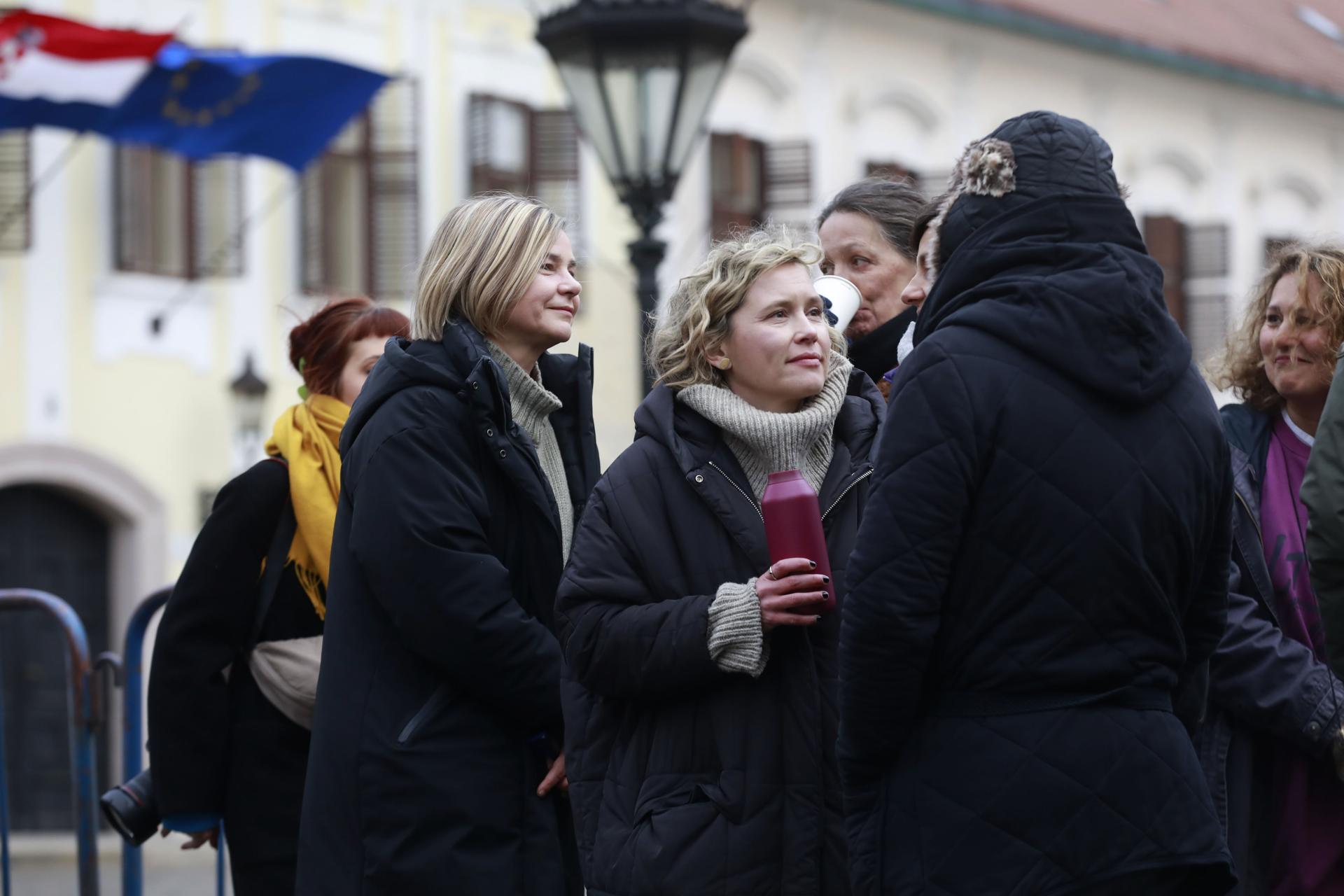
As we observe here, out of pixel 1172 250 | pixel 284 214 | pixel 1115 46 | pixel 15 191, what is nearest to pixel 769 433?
pixel 15 191

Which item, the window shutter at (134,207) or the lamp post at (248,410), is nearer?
the window shutter at (134,207)

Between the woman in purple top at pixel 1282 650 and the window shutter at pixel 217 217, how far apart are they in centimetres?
1176

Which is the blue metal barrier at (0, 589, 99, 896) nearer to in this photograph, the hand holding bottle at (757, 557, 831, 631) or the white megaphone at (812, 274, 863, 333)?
the white megaphone at (812, 274, 863, 333)

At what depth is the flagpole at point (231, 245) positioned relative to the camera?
15250 mm

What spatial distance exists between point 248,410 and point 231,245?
4.05 feet

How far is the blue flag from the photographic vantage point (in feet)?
45.1

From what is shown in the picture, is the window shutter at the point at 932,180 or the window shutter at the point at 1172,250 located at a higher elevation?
the window shutter at the point at 932,180

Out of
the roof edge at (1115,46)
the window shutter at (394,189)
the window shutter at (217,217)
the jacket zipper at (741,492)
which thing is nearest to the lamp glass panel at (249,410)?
the window shutter at (217,217)

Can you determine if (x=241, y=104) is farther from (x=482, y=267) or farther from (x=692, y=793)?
(x=692, y=793)

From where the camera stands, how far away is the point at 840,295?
4457 millimetres

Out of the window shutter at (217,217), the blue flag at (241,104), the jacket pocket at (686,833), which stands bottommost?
the jacket pocket at (686,833)

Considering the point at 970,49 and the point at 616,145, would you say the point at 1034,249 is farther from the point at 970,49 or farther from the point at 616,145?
the point at 970,49

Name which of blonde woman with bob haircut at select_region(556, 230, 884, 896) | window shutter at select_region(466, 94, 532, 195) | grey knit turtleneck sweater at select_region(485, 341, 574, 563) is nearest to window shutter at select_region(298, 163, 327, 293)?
window shutter at select_region(466, 94, 532, 195)

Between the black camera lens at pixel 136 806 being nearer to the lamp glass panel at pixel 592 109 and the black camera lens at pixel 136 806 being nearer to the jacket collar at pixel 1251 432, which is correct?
the jacket collar at pixel 1251 432
